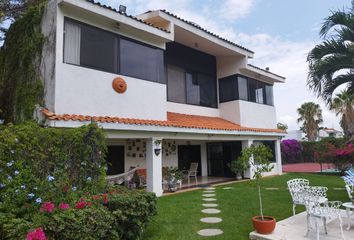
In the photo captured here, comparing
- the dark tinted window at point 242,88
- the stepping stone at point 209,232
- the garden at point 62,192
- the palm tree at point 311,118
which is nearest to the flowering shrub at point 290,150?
the palm tree at point 311,118

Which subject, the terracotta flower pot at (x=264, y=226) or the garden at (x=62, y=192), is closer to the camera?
the garden at (x=62, y=192)

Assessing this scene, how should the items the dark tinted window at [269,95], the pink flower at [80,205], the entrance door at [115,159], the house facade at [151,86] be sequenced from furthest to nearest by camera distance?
the dark tinted window at [269,95]
the entrance door at [115,159]
the house facade at [151,86]
the pink flower at [80,205]

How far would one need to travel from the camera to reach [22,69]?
31.9ft

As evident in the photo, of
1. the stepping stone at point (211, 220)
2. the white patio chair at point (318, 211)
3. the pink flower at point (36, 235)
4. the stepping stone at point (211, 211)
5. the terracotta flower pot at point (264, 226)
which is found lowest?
the stepping stone at point (211, 220)

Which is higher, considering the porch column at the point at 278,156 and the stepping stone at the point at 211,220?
the porch column at the point at 278,156

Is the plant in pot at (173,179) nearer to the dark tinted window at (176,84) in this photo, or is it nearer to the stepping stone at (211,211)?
the stepping stone at (211,211)

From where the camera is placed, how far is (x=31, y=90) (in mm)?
8852

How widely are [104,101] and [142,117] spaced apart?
166cm

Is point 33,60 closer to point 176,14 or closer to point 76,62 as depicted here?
point 76,62

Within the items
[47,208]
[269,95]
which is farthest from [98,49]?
Answer: [269,95]

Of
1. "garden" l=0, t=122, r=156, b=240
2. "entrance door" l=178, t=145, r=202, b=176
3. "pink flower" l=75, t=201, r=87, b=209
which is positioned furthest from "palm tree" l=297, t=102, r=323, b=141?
"pink flower" l=75, t=201, r=87, b=209

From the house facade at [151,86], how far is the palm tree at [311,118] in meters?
25.5

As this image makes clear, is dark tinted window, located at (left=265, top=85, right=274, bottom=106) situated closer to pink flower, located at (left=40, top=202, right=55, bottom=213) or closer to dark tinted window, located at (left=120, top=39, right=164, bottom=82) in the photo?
dark tinted window, located at (left=120, top=39, right=164, bottom=82)

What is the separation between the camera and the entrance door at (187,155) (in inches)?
642
